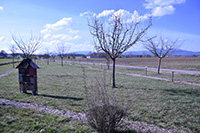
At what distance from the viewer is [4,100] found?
687cm

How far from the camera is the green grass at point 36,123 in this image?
4.10 metres

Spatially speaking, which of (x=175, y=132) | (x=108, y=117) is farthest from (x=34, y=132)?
(x=175, y=132)

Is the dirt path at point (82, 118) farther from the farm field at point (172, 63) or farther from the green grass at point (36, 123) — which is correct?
the farm field at point (172, 63)

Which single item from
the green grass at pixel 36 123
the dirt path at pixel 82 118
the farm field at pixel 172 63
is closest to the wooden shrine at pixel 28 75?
the dirt path at pixel 82 118

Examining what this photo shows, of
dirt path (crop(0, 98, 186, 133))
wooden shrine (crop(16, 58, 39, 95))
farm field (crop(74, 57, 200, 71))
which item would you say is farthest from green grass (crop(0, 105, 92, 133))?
farm field (crop(74, 57, 200, 71))

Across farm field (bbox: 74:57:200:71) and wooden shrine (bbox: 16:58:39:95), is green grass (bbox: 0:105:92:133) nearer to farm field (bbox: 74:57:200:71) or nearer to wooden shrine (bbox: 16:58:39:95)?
wooden shrine (bbox: 16:58:39:95)

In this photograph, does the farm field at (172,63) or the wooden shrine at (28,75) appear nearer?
the wooden shrine at (28,75)

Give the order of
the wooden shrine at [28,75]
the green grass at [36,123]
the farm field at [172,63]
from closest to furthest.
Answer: the green grass at [36,123], the wooden shrine at [28,75], the farm field at [172,63]

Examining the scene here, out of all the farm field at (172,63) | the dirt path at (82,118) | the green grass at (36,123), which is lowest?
the dirt path at (82,118)

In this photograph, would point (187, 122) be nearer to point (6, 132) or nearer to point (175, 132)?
point (175, 132)

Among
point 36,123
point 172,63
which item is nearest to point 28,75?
point 36,123

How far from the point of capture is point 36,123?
4469 millimetres

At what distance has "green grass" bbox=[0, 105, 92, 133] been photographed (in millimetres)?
4102

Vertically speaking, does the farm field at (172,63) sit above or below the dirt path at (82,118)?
above
